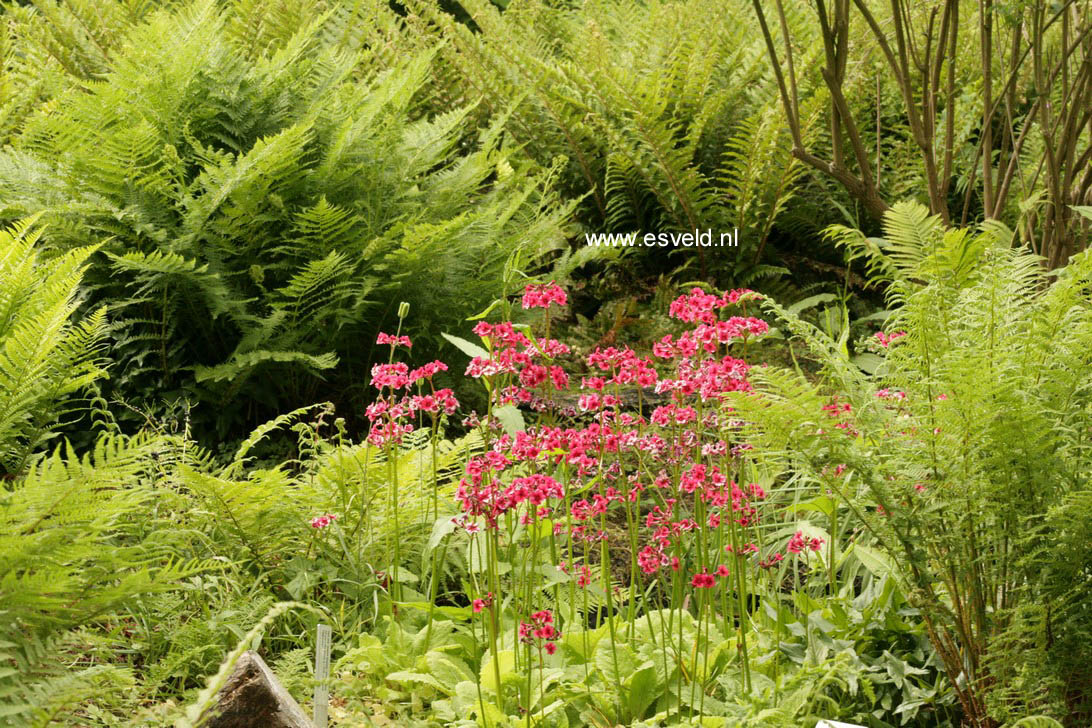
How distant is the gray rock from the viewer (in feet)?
5.51

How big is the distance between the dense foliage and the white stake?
108mm

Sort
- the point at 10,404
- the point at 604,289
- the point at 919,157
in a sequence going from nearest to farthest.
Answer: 1. the point at 10,404
2. the point at 604,289
3. the point at 919,157

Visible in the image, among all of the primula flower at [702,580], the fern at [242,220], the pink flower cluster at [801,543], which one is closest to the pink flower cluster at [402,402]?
the primula flower at [702,580]

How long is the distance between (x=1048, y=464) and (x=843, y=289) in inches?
104

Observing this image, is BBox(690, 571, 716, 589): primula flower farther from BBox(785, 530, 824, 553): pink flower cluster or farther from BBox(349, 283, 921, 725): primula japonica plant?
BBox(785, 530, 824, 553): pink flower cluster

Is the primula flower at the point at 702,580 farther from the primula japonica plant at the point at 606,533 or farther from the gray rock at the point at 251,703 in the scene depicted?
the gray rock at the point at 251,703

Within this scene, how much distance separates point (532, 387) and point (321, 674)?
596 millimetres

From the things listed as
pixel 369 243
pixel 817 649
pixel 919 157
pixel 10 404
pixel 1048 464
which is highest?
pixel 919 157

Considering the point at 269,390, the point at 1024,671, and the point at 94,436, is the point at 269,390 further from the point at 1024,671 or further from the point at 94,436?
the point at 1024,671

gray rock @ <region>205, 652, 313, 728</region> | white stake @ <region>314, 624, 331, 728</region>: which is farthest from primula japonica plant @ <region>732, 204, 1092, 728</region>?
gray rock @ <region>205, 652, 313, 728</region>

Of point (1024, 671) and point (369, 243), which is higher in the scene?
point (369, 243)

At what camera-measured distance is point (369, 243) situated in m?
3.05

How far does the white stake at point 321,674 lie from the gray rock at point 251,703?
3.2 inches

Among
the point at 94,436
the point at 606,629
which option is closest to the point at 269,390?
the point at 94,436
